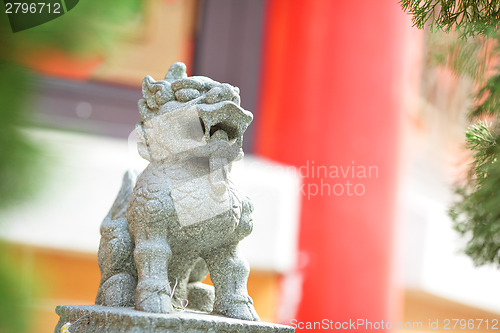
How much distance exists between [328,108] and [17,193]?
70.6 inches

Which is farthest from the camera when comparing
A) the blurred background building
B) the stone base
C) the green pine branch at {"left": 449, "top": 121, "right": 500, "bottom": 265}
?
the blurred background building

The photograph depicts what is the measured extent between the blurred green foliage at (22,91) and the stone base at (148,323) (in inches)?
12.8

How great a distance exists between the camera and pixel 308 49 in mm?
2363

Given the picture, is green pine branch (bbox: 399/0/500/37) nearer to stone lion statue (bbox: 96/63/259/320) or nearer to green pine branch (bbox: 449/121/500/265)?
green pine branch (bbox: 449/121/500/265)

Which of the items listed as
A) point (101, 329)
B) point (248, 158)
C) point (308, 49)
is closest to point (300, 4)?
point (308, 49)

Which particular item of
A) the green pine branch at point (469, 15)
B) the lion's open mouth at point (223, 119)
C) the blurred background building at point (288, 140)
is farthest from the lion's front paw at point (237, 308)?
the blurred background building at point (288, 140)

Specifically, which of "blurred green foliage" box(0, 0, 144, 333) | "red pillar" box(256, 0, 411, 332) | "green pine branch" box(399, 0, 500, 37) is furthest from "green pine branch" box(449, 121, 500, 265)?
"red pillar" box(256, 0, 411, 332)

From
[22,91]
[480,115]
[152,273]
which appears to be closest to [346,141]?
[480,115]

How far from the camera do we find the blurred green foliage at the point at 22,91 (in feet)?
1.86

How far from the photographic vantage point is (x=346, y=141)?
7.50 feet

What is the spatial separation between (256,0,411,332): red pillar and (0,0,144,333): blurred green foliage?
1649 millimetres

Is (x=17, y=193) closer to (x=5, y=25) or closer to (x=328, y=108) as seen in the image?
(x=5, y=25)

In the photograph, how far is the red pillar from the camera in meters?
2.22

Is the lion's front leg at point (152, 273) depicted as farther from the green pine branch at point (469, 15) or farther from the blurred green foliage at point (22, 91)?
the green pine branch at point (469, 15)
